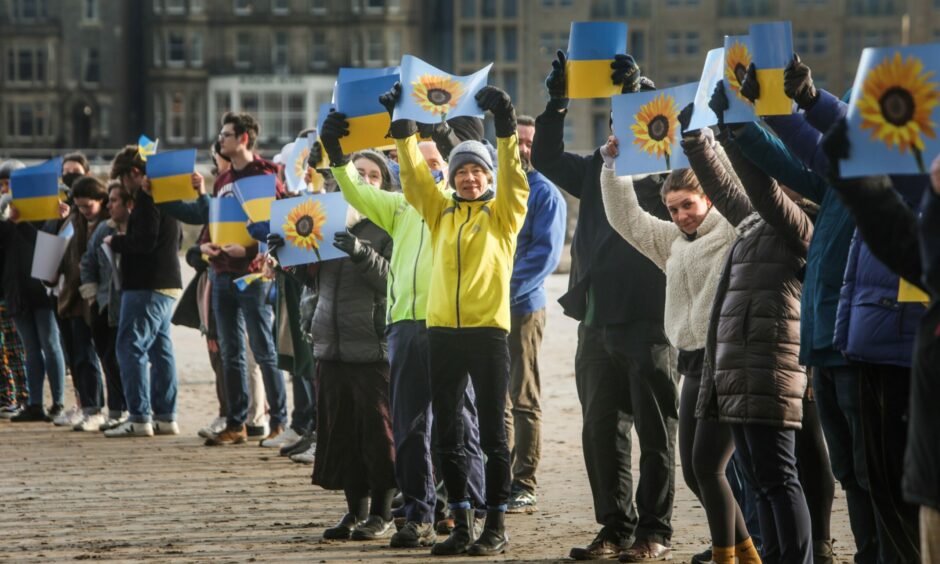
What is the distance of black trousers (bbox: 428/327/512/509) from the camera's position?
320 inches

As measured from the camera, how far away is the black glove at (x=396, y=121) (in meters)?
8.27

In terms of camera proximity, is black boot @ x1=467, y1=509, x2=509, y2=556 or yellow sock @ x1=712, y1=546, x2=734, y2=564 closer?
yellow sock @ x1=712, y1=546, x2=734, y2=564

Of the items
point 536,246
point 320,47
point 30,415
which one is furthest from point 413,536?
point 320,47

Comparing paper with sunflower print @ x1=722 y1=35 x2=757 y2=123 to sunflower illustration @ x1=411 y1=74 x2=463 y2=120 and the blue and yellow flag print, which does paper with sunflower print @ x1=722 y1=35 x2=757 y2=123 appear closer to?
the blue and yellow flag print

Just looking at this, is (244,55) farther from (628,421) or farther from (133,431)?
(628,421)

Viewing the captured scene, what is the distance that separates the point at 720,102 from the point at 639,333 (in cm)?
182

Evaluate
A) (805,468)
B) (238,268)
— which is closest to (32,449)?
(238,268)

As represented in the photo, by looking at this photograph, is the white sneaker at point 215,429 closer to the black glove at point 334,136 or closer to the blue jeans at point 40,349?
the blue jeans at point 40,349

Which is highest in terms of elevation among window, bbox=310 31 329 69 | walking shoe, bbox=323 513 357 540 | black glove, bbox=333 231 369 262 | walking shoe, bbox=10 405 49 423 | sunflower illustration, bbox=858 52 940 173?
window, bbox=310 31 329 69

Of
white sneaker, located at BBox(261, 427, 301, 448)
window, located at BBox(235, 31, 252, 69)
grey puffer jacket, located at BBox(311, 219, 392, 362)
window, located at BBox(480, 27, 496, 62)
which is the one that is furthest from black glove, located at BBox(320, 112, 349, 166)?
window, located at BBox(235, 31, 252, 69)

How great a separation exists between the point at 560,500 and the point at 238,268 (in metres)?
3.92

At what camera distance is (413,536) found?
28.1ft

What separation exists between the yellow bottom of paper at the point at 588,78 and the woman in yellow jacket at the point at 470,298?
15.2 inches

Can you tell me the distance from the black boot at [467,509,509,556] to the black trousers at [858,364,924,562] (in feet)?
8.63
